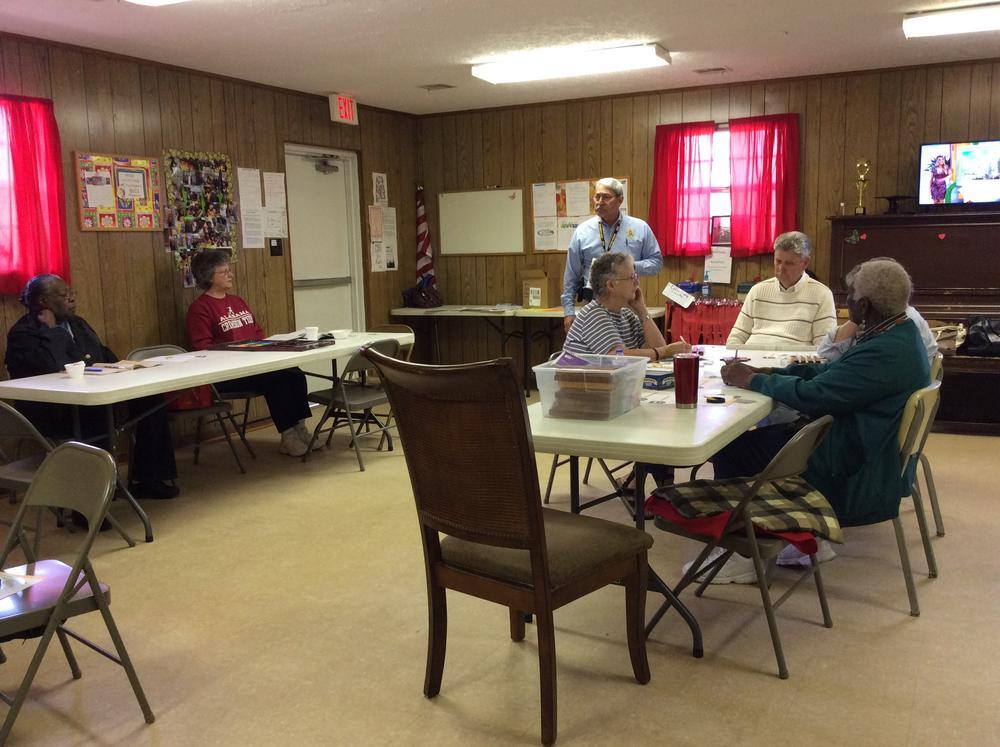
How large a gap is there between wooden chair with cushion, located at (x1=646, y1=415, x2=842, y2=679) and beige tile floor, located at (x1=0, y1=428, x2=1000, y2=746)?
0.19 meters

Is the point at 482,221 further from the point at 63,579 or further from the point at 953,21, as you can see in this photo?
the point at 63,579

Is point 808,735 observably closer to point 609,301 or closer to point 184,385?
point 609,301

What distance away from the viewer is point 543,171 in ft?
24.0

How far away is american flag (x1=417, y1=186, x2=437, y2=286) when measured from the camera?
7.79m

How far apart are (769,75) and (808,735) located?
17.0 feet

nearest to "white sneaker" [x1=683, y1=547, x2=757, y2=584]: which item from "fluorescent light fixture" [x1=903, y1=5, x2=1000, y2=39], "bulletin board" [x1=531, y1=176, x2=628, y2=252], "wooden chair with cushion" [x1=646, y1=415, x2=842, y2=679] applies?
"wooden chair with cushion" [x1=646, y1=415, x2=842, y2=679]

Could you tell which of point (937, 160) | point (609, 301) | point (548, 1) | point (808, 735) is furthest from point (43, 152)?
point (937, 160)

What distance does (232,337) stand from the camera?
5.34 meters

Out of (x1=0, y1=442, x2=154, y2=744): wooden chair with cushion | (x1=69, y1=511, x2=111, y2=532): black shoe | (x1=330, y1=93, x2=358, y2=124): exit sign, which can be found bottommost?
(x1=69, y1=511, x2=111, y2=532): black shoe

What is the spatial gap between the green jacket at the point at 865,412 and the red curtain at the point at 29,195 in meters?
3.93

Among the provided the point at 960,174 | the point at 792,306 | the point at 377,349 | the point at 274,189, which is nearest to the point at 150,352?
the point at 377,349

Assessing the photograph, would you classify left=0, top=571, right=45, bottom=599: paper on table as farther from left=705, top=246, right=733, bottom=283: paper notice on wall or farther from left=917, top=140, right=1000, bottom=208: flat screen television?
left=917, top=140, right=1000, bottom=208: flat screen television

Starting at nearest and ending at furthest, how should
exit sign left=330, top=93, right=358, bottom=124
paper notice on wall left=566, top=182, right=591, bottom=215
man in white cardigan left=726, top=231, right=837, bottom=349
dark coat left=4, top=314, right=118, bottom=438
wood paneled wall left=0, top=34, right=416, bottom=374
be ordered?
dark coat left=4, top=314, right=118, bottom=438 < man in white cardigan left=726, top=231, right=837, bottom=349 < wood paneled wall left=0, top=34, right=416, bottom=374 < exit sign left=330, top=93, right=358, bottom=124 < paper notice on wall left=566, top=182, right=591, bottom=215

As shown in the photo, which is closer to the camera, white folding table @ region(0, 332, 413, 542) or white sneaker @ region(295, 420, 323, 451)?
white folding table @ region(0, 332, 413, 542)
